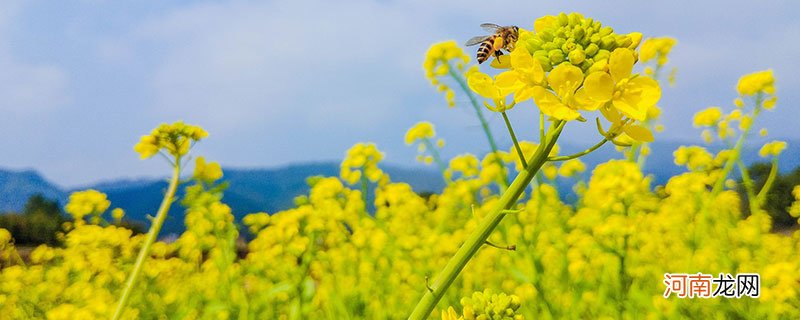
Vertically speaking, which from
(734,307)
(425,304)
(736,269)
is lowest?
(425,304)

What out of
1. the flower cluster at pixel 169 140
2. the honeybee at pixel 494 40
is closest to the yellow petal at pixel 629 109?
the honeybee at pixel 494 40

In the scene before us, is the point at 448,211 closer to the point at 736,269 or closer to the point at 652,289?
the point at 652,289

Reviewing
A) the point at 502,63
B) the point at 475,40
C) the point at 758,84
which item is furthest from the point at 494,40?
the point at 758,84

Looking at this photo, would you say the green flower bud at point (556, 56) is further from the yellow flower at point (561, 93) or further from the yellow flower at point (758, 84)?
the yellow flower at point (758, 84)

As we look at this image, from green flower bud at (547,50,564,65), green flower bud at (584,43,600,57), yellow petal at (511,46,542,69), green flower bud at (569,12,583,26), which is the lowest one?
yellow petal at (511,46,542,69)

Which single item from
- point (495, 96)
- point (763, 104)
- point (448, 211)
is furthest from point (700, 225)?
point (495, 96)

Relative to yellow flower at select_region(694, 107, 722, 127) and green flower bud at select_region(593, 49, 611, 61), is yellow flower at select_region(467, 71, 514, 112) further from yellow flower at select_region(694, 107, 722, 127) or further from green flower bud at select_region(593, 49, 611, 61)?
yellow flower at select_region(694, 107, 722, 127)

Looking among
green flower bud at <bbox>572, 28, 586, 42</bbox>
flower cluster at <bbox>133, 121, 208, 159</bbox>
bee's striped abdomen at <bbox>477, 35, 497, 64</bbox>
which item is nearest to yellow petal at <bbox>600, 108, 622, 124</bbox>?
green flower bud at <bbox>572, 28, 586, 42</bbox>
